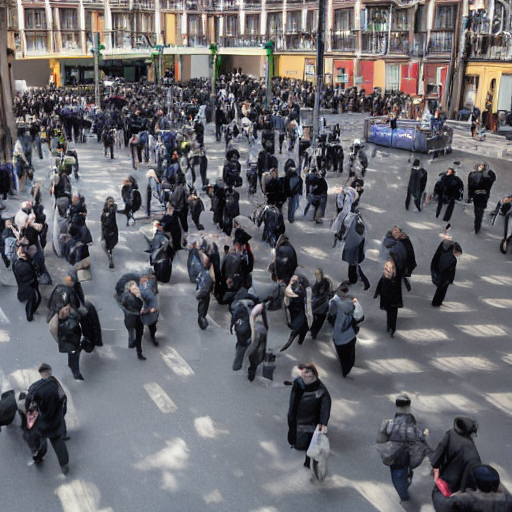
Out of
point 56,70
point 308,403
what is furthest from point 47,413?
point 56,70

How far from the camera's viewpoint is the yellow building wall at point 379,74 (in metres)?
40.2

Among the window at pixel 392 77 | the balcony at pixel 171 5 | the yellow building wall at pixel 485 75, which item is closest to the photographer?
the yellow building wall at pixel 485 75

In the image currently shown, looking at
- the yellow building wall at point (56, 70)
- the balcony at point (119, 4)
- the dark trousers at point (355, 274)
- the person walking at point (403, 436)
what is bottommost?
the dark trousers at point (355, 274)

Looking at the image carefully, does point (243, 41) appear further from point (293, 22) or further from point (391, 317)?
point (391, 317)

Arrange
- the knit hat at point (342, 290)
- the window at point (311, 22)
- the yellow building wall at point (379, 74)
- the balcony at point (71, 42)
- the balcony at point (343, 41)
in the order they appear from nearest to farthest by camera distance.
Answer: the knit hat at point (342, 290), the yellow building wall at point (379, 74), the balcony at point (343, 41), the window at point (311, 22), the balcony at point (71, 42)

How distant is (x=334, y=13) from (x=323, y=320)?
127 ft

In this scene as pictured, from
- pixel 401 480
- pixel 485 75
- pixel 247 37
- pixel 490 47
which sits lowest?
pixel 401 480

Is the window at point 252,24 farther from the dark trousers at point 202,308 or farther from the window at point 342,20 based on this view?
the dark trousers at point 202,308

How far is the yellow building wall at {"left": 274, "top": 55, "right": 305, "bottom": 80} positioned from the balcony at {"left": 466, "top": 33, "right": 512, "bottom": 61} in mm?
19848

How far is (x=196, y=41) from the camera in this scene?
55.5m

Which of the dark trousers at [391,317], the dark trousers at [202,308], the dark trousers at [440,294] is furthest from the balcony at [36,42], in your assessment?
the dark trousers at [391,317]

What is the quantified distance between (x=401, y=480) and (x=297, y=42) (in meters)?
46.7

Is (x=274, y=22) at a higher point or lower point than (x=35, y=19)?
higher

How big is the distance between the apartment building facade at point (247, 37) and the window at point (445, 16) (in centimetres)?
5
